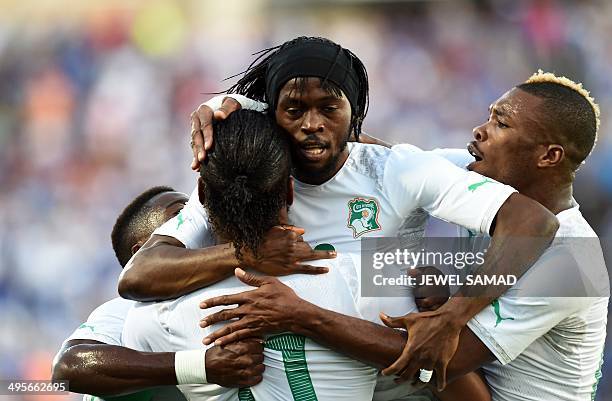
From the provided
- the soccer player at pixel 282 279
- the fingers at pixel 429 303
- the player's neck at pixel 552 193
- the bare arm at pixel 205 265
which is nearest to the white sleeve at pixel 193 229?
the bare arm at pixel 205 265

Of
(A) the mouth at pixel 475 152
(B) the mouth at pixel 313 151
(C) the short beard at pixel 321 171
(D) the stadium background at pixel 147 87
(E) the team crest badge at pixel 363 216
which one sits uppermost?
(D) the stadium background at pixel 147 87

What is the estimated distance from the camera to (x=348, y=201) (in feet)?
11.4

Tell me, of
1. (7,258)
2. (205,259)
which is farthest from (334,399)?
(7,258)

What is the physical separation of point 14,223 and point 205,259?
252 inches

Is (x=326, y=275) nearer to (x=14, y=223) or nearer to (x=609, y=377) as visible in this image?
(x=609, y=377)

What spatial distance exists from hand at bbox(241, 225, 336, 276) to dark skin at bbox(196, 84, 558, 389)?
0.34 feet

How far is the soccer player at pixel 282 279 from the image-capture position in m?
3.12

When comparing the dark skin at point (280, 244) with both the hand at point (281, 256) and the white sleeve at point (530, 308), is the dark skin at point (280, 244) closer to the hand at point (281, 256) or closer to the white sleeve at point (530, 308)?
the hand at point (281, 256)

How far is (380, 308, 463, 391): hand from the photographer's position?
127 inches

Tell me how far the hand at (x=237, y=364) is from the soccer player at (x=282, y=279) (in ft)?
0.11

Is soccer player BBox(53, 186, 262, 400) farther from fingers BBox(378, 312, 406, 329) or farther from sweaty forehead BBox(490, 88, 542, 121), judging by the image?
sweaty forehead BBox(490, 88, 542, 121)

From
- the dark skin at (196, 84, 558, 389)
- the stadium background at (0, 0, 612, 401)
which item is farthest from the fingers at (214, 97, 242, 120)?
the stadium background at (0, 0, 612, 401)

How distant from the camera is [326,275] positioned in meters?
3.22

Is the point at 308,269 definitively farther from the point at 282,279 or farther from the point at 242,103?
the point at 242,103
